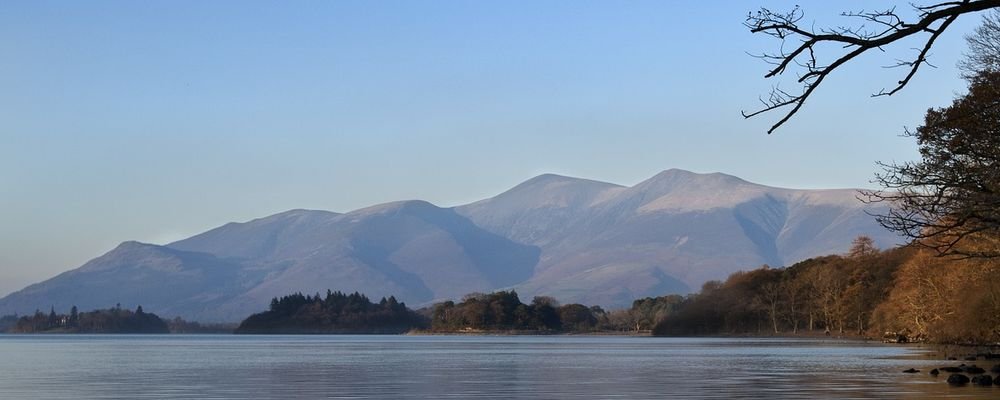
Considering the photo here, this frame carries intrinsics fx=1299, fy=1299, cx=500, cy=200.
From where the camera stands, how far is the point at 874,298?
148625mm

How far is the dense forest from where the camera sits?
236 ft

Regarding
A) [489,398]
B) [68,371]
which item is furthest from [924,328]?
[489,398]

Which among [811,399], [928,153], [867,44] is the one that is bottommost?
[811,399]

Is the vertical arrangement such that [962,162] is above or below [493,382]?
above

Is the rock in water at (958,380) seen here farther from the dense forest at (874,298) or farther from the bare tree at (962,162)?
the dense forest at (874,298)

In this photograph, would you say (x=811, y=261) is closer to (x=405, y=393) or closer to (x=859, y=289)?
(x=859, y=289)

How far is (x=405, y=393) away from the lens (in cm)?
4003

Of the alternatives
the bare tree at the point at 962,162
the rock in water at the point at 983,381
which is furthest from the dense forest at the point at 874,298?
the bare tree at the point at 962,162

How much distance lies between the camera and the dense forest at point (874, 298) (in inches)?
2837

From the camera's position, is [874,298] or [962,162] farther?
[874,298]

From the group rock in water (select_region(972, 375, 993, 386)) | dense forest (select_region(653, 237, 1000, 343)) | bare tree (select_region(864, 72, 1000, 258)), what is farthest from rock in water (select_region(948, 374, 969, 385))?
dense forest (select_region(653, 237, 1000, 343))

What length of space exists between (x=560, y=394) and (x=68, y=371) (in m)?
33.1

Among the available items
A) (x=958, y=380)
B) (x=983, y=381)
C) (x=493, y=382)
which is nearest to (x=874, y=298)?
(x=493, y=382)

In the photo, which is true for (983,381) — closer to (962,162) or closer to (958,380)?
(958,380)
